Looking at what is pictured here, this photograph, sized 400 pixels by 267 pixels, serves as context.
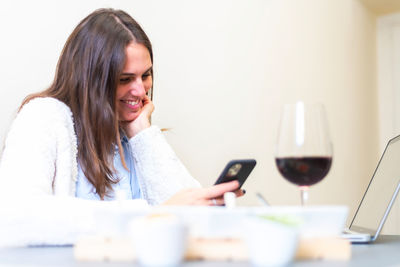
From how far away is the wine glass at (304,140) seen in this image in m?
0.79

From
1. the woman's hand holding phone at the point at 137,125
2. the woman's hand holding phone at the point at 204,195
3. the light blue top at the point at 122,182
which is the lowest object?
the light blue top at the point at 122,182

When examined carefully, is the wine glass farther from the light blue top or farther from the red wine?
the light blue top

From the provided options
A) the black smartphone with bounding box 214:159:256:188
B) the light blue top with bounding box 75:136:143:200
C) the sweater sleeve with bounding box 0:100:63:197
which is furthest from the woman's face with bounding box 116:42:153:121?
the black smartphone with bounding box 214:159:256:188

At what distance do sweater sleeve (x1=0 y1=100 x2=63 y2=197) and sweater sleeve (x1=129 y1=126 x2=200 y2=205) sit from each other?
37 cm

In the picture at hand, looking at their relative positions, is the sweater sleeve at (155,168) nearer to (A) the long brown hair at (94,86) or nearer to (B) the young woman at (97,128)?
(B) the young woman at (97,128)

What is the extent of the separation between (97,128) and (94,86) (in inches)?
5.3

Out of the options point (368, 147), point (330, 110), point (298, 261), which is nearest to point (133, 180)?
point (298, 261)

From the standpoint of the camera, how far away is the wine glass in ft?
2.58

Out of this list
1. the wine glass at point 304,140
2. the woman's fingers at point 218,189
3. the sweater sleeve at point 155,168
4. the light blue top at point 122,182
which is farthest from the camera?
the sweater sleeve at point 155,168

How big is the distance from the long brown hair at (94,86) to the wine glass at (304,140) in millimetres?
908

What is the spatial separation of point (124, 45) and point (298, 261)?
1108 mm

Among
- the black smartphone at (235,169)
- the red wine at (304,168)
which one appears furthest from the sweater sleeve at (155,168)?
the red wine at (304,168)

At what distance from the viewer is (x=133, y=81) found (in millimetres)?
1723

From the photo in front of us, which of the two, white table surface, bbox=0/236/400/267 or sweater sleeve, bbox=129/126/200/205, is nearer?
white table surface, bbox=0/236/400/267
